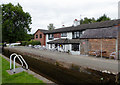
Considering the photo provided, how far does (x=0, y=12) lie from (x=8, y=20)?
317 cm

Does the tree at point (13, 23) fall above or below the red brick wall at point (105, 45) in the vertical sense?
above

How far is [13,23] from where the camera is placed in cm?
3005

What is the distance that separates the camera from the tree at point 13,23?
93.4ft

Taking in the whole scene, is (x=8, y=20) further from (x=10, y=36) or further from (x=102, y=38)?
(x=102, y=38)

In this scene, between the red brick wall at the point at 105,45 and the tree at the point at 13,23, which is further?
the tree at the point at 13,23

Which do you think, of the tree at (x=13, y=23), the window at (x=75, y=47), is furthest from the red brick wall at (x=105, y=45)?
the tree at (x=13, y=23)

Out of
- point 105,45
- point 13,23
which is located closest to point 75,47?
point 105,45

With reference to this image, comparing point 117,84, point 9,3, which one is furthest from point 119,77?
point 9,3

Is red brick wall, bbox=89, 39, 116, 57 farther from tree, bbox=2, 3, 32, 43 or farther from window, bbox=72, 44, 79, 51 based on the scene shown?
tree, bbox=2, 3, 32, 43

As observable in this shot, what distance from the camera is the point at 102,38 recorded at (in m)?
12.8

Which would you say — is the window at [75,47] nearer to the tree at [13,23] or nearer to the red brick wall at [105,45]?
the red brick wall at [105,45]

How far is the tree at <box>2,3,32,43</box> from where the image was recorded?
28469mm

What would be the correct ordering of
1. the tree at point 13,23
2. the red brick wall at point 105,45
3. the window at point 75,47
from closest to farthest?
the red brick wall at point 105,45 < the window at point 75,47 < the tree at point 13,23

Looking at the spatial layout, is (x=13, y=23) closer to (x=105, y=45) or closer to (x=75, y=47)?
(x=75, y=47)
